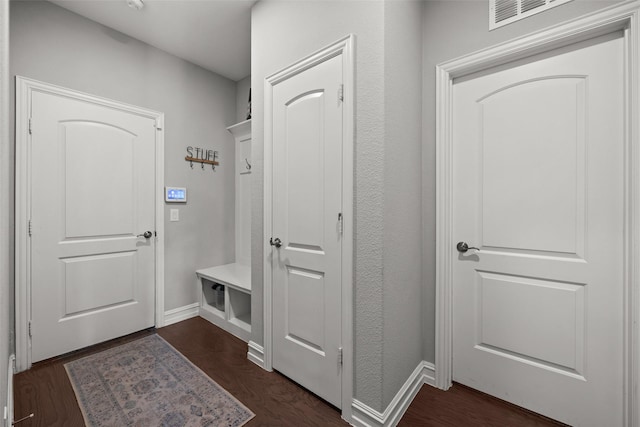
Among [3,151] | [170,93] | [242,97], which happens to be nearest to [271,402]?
[3,151]

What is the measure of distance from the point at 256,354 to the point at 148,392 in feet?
2.34

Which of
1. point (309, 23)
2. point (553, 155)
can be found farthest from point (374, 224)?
point (309, 23)

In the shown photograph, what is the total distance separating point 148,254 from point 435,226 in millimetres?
2625

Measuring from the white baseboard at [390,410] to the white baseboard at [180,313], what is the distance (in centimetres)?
214

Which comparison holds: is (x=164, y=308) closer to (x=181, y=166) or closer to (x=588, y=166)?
(x=181, y=166)

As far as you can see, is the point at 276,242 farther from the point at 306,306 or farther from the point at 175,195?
the point at 175,195

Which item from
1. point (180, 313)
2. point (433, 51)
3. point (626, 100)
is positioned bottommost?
point (180, 313)

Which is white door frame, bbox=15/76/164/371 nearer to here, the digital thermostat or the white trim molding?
the digital thermostat

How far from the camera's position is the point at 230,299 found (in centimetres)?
264

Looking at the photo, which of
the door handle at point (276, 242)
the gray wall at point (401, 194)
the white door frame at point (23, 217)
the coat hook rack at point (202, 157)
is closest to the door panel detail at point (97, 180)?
the white door frame at point (23, 217)

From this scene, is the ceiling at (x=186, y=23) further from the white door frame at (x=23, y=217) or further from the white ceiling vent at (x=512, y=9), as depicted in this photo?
the white ceiling vent at (x=512, y=9)

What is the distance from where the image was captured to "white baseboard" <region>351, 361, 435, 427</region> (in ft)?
4.74

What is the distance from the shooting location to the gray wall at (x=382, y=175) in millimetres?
1451

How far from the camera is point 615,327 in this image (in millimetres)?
1386
